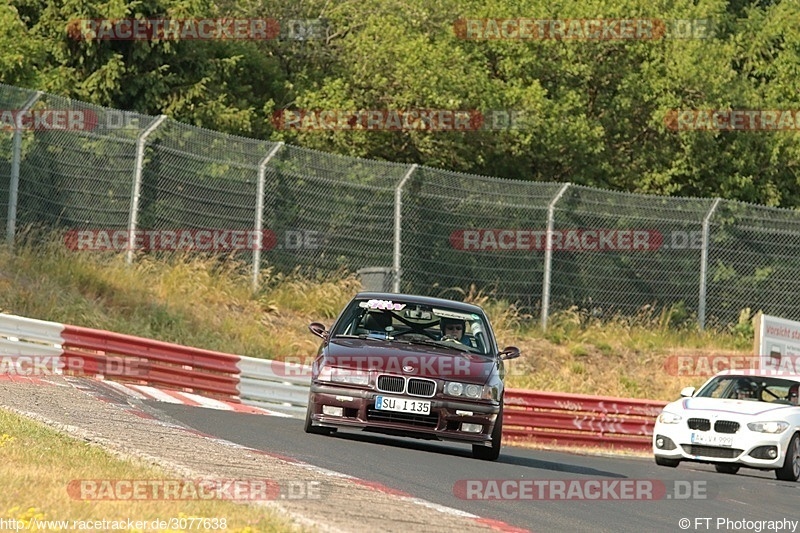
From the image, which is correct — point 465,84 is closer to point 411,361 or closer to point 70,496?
point 411,361

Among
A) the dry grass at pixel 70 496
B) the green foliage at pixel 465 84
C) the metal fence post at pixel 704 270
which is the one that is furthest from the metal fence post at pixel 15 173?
the dry grass at pixel 70 496

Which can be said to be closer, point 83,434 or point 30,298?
point 83,434

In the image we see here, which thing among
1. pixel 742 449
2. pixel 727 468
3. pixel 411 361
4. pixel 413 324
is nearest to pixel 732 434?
pixel 742 449

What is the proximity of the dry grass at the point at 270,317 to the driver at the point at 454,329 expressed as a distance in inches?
306

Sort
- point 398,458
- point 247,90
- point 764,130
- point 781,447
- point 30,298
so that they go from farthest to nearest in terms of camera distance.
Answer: point 764,130
point 247,90
point 30,298
point 781,447
point 398,458

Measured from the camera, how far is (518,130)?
3159cm

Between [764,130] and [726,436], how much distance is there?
1966cm

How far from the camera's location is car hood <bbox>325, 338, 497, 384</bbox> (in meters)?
13.7

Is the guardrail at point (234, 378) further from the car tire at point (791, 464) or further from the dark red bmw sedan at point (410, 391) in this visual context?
the dark red bmw sedan at point (410, 391)

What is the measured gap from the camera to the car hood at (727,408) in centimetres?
1727

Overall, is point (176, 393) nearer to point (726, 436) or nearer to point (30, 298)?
point (30, 298)

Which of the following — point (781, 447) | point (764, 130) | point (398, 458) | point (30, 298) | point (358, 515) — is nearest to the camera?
point (358, 515)

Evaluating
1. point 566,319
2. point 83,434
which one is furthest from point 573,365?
point 83,434

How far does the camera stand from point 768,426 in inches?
668
